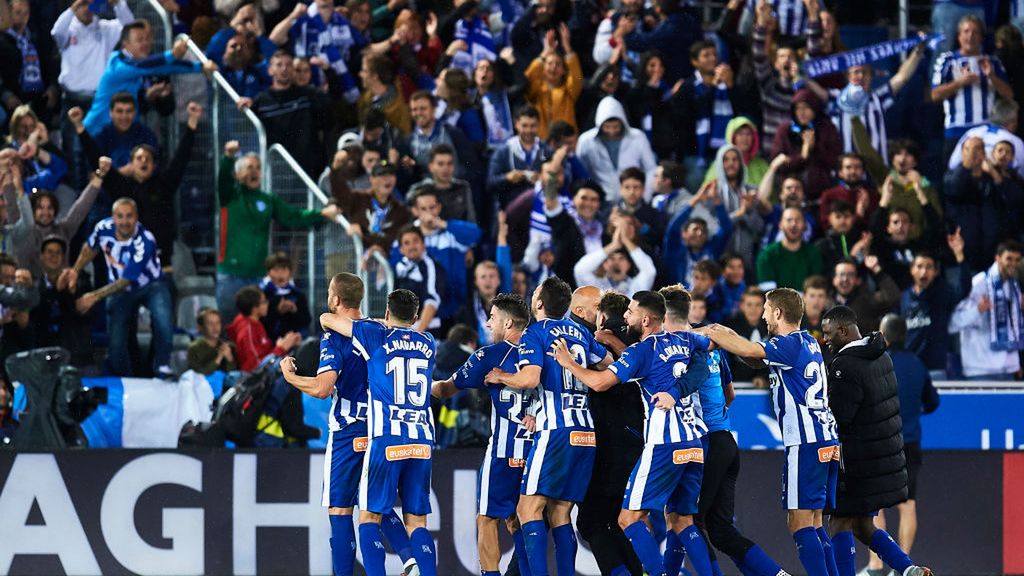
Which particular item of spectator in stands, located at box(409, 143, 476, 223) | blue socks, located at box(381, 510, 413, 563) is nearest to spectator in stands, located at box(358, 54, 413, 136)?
spectator in stands, located at box(409, 143, 476, 223)

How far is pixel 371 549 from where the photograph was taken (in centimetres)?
1171

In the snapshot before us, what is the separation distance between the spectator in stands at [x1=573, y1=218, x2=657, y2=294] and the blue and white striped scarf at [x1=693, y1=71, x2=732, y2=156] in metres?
2.67

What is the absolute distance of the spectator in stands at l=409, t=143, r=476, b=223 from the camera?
55.0 feet

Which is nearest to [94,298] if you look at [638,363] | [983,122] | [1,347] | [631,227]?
[1,347]

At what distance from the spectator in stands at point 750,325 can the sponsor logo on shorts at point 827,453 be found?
3.73m

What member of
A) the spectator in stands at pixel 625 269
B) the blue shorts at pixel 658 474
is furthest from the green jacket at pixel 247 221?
the blue shorts at pixel 658 474

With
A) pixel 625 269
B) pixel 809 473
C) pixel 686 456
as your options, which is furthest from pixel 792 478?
pixel 625 269

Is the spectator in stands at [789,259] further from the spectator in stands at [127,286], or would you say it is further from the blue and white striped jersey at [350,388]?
the blue and white striped jersey at [350,388]

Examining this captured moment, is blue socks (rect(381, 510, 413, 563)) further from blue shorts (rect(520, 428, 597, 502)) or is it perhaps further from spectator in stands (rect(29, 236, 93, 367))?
spectator in stands (rect(29, 236, 93, 367))

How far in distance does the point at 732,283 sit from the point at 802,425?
4906 mm

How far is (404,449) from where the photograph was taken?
11695 millimetres

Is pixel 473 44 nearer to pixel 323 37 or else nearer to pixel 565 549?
pixel 323 37

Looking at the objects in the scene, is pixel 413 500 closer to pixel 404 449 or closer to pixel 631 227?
pixel 404 449

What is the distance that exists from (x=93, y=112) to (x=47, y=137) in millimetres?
647
